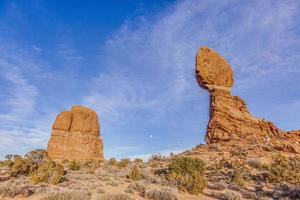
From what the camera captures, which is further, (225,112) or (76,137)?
(76,137)

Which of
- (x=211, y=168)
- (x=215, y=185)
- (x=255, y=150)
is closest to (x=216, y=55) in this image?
(x=255, y=150)

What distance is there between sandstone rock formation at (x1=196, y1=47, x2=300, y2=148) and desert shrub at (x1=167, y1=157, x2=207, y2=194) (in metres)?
11.3

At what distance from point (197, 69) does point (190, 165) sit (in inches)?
647

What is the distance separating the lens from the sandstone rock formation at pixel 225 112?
30547 millimetres

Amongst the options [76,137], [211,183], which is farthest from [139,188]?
[76,137]

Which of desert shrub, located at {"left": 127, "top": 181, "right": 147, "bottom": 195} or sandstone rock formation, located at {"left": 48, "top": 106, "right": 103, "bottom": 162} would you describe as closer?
desert shrub, located at {"left": 127, "top": 181, "right": 147, "bottom": 195}

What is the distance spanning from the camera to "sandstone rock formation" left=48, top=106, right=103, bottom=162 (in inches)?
1437

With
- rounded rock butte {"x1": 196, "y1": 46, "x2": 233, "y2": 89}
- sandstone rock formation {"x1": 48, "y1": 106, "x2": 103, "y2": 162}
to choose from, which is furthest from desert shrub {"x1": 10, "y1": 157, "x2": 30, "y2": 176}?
rounded rock butte {"x1": 196, "y1": 46, "x2": 233, "y2": 89}

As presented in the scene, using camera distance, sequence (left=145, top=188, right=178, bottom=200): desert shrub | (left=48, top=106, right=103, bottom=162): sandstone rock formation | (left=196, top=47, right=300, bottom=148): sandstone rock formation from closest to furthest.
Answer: (left=145, top=188, right=178, bottom=200): desert shrub
(left=196, top=47, right=300, bottom=148): sandstone rock formation
(left=48, top=106, right=103, bottom=162): sandstone rock formation

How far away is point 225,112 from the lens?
3088 centimetres

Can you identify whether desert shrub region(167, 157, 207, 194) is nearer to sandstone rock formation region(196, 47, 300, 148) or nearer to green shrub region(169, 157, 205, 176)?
green shrub region(169, 157, 205, 176)

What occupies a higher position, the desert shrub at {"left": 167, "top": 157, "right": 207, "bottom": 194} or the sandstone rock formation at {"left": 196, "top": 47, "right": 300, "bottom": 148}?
the sandstone rock formation at {"left": 196, "top": 47, "right": 300, "bottom": 148}

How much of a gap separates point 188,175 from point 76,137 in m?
23.2

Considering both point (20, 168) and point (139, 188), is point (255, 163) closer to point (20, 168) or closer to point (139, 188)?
point (139, 188)
